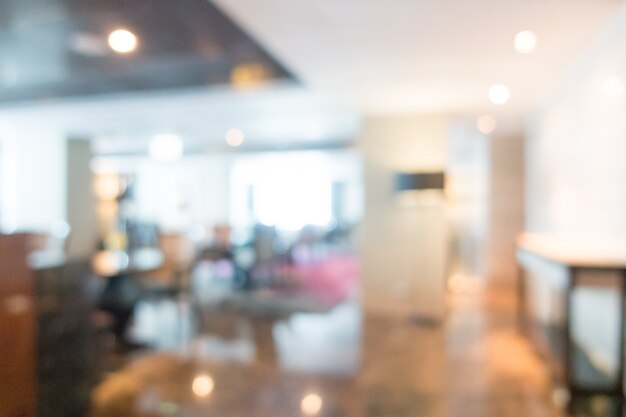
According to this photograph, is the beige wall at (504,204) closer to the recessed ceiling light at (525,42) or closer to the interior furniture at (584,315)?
the interior furniture at (584,315)

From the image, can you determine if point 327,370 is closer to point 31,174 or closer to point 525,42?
point 525,42

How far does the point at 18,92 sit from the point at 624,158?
5368 millimetres

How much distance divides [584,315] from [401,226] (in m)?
2.57

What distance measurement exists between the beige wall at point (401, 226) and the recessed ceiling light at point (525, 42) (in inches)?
89.3

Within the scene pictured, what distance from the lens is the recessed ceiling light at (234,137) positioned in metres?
8.38

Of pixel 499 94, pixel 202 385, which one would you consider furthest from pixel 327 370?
pixel 499 94

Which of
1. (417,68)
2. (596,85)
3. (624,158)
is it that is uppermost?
(417,68)

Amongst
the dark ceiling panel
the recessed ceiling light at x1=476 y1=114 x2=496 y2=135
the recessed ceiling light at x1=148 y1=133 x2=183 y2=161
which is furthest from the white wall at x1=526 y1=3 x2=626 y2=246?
the recessed ceiling light at x1=148 y1=133 x2=183 y2=161

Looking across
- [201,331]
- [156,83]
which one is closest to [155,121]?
[156,83]

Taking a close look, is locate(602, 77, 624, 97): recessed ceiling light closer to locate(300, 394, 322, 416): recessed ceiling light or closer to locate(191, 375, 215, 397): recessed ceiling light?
locate(300, 394, 322, 416): recessed ceiling light

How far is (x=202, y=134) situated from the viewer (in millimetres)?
8570

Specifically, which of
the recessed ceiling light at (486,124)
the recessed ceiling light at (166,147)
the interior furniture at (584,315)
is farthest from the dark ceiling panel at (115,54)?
the recessed ceiling light at (166,147)

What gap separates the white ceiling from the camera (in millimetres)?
2992

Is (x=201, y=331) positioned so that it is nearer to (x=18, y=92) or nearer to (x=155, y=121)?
(x=18, y=92)
